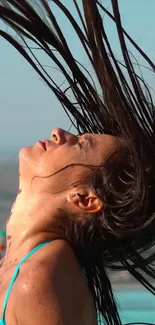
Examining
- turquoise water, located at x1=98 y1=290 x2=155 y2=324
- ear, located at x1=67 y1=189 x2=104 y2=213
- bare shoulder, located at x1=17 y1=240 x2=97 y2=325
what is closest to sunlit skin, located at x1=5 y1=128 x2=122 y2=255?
ear, located at x1=67 y1=189 x2=104 y2=213

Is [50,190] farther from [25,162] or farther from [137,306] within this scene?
[137,306]

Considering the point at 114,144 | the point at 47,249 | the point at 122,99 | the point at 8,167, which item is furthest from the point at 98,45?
the point at 8,167

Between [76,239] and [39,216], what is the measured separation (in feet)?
0.45

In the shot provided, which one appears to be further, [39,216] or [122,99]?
[122,99]

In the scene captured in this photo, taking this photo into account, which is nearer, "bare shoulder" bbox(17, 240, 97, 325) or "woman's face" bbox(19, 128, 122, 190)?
"bare shoulder" bbox(17, 240, 97, 325)

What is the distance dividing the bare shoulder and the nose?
385 mm

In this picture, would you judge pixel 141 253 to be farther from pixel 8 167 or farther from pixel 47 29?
pixel 8 167

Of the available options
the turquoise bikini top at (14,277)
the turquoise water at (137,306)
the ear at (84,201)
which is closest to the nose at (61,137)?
the ear at (84,201)

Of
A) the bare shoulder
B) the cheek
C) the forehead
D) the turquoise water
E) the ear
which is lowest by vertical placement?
the turquoise water

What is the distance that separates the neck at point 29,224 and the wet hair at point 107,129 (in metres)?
0.07

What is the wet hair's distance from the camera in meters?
2.54

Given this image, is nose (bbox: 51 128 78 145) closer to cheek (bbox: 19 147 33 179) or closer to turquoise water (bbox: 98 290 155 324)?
cheek (bbox: 19 147 33 179)

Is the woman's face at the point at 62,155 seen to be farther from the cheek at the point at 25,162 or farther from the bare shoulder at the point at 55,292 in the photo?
the bare shoulder at the point at 55,292

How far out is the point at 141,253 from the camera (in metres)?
2.82
